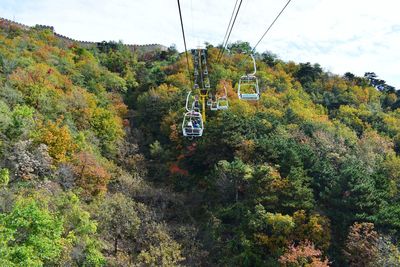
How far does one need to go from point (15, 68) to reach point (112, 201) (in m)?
16.9

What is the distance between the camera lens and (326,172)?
2909cm

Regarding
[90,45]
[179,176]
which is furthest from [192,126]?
[90,45]

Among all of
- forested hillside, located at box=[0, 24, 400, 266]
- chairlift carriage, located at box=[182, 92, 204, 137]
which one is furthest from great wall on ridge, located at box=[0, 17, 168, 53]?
chairlift carriage, located at box=[182, 92, 204, 137]

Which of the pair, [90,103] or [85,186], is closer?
[85,186]

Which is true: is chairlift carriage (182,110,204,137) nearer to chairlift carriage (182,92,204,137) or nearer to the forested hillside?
chairlift carriage (182,92,204,137)

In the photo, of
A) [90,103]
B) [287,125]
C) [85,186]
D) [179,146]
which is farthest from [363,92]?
[85,186]

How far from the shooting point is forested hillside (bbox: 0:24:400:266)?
891 inches

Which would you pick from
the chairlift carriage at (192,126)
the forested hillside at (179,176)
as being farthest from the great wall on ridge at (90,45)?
the chairlift carriage at (192,126)

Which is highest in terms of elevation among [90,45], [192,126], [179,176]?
[90,45]

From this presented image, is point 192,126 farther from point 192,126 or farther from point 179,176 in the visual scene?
point 179,176

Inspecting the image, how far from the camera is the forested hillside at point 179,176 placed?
22625mm

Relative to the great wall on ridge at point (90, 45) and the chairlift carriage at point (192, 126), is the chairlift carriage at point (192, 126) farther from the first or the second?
the great wall on ridge at point (90, 45)

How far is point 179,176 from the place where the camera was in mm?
35375

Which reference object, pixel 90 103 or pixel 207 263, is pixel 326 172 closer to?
pixel 207 263
